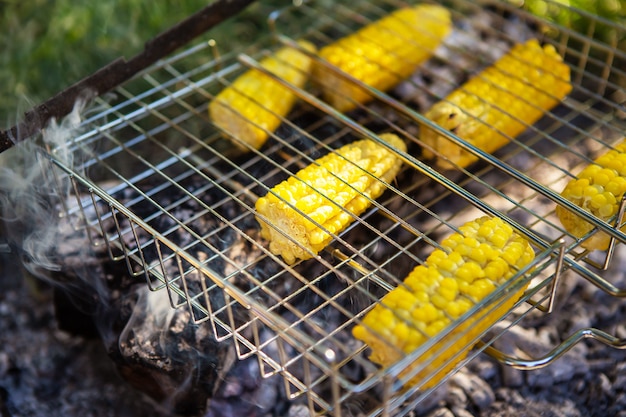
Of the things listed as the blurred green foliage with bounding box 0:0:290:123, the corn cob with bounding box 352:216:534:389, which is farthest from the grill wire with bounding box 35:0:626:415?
the blurred green foliage with bounding box 0:0:290:123

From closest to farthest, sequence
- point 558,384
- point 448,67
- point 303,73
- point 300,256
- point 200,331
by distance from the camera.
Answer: point 300,256, point 200,331, point 558,384, point 303,73, point 448,67

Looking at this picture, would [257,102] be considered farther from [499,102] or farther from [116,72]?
[499,102]

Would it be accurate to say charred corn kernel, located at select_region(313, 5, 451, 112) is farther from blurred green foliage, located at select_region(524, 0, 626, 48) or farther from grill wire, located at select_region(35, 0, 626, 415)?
blurred green foliage, located at select_region(524, 0, 626, 48)

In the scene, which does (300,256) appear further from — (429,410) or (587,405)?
(587,405)

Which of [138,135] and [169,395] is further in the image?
[138,135]

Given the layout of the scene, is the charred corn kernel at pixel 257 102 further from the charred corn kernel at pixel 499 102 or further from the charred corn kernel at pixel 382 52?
the charred corn kernel at pixel 499 102

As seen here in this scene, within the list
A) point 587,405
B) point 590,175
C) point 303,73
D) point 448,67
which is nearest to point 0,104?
point 303,73
